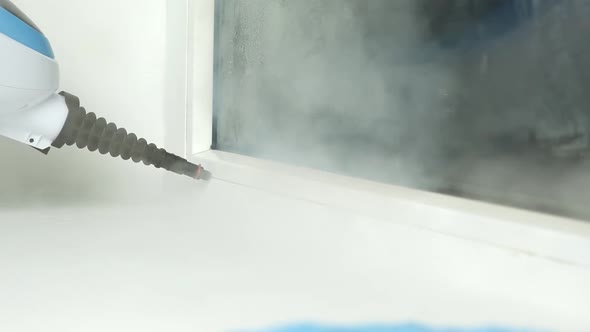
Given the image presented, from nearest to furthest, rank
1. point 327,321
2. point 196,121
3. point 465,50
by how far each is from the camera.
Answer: point 327,321, point 465,50, point 196,121

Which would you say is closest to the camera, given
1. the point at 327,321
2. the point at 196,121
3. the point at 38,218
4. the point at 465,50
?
the point at 327,321

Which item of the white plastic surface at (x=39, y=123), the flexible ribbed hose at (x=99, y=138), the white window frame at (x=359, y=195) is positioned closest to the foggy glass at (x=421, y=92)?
the white window frame at (x=359, y=195)

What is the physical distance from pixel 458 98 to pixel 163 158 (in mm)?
463

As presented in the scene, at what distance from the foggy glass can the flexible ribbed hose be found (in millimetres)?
168

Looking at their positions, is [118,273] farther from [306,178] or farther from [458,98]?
[458,98]

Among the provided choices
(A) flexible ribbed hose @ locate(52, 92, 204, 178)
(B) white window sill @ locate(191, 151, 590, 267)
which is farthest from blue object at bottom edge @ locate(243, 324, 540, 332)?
(A) flexible ribbed hose @ locate(52, 92, 204, 178)

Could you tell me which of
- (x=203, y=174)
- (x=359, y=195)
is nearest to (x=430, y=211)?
(x=359, y=195)

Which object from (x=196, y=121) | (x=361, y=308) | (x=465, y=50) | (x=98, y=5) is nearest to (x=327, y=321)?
(x=361, y=308)

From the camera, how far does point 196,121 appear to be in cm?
88

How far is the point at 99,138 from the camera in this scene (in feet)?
2.34

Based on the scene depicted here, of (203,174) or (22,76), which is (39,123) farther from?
(203,174)

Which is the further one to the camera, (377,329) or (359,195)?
(359,195)

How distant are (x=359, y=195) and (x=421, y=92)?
0.16 meters

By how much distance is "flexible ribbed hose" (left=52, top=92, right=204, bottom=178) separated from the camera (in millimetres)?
693
